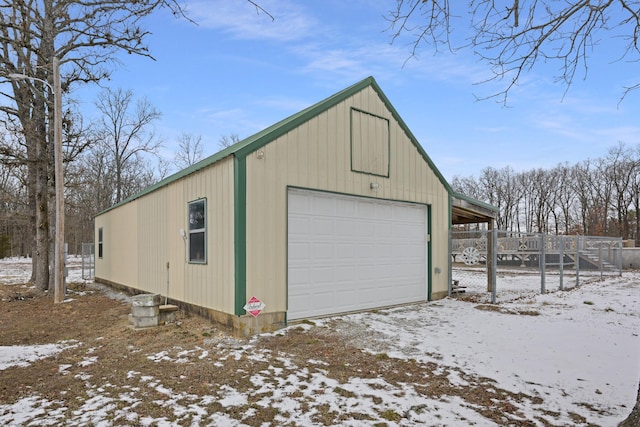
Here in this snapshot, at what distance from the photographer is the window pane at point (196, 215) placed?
6.82 m

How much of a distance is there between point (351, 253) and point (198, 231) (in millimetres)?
2871

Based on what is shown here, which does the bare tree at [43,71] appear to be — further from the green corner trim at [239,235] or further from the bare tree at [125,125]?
the bare tree at [125,125]

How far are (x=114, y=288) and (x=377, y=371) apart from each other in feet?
35.6

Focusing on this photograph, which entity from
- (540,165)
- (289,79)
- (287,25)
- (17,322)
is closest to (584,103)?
(287,25)

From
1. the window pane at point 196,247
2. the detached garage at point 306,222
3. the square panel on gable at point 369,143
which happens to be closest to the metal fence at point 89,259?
the detached garage at point 306,222

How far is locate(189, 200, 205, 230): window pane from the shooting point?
269 inches

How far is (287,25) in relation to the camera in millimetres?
4055

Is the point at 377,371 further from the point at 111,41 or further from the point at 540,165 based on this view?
the point at 540,165

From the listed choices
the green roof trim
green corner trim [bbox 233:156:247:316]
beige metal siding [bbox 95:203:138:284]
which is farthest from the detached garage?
beige metal siding [bbox 95:203:138:284]

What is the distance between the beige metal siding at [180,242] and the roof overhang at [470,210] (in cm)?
635

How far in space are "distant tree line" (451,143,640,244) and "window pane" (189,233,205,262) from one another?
32.7m

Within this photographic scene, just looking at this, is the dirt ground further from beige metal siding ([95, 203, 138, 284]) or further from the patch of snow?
beige metal siding ([95, 203, 138, 284])

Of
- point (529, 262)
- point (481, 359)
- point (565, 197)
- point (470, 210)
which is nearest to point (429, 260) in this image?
point (470, 210)

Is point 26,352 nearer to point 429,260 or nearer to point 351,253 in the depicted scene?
point 351,253
